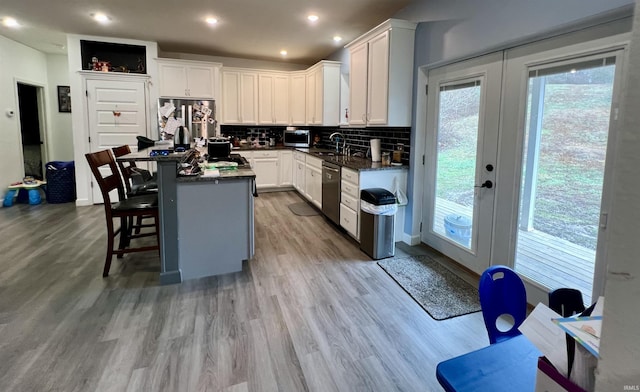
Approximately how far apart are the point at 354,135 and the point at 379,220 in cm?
228

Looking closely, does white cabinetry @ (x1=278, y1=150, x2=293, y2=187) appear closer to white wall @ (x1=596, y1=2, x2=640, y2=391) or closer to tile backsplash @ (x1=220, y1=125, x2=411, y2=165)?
tile backsplash @ (x1=220, y1=125, x2=411, y2=165)

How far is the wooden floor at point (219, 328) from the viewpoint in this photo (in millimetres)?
1858

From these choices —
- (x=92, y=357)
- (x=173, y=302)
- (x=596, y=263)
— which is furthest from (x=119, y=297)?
(x=596, y=263)

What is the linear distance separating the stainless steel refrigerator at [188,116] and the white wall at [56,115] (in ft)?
8.27

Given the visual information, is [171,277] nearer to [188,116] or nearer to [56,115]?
[188,116]

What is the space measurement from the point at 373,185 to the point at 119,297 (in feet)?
8.42

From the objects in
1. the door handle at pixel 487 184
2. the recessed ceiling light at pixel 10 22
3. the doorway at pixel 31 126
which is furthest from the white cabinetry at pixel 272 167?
the door handle at pixel 487 184

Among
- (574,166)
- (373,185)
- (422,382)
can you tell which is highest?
(574,166)

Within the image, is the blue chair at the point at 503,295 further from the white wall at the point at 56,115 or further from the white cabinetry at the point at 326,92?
the white wall at the point at 56,115

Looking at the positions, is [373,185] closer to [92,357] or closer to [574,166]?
[574,166]

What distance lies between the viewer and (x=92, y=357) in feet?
6.56

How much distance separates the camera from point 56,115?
21.8 feet

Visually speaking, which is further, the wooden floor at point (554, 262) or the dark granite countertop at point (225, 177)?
the dark granite countertop at point (225, 177)

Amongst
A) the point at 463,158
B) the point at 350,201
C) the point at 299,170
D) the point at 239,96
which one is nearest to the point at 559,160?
the point at 463,158
